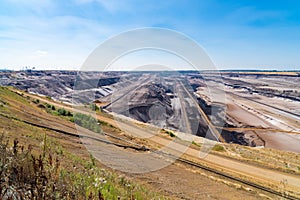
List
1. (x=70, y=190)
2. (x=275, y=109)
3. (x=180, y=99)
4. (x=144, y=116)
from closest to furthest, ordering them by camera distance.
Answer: (x=70, y=190)
(x=144, y=116)
(x=180, y=99)
(x=275, y=109)

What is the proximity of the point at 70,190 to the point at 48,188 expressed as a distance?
0.35 m

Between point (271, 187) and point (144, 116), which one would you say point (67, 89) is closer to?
point (144, 116)

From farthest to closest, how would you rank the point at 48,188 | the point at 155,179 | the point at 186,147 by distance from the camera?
the point at 186,147 < the point at 155,179 < the point at 48,188

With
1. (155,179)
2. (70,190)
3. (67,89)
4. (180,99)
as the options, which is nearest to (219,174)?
(155,179)

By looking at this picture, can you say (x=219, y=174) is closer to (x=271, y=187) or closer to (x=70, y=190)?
(x=271, y=187)

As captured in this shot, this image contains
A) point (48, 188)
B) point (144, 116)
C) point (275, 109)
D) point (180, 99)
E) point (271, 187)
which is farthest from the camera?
point (275, 109)

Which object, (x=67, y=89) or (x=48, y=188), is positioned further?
(x=67, y=89)

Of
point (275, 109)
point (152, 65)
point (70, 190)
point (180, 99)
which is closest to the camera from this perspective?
point (70, 190)

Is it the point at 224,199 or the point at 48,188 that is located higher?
the point at 48,188

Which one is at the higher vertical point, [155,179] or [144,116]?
[155,179]

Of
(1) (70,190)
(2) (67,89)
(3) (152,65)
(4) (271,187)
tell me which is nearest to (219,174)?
(4) (271,187)

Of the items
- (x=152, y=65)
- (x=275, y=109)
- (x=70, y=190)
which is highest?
(x=152, y=65)

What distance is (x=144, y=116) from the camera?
56688mm

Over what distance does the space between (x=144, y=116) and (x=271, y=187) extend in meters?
40.9
